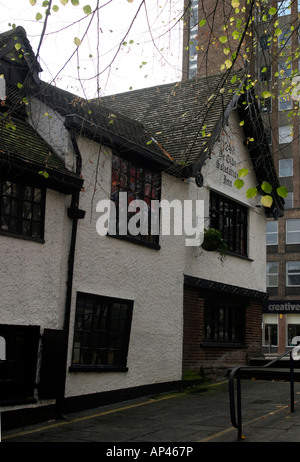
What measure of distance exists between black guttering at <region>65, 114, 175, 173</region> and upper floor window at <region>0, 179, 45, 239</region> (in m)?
1.57

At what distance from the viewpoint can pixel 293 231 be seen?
42281 millimetres

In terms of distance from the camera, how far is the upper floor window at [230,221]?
1555 cm

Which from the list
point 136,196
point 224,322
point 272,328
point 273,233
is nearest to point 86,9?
point 136,196

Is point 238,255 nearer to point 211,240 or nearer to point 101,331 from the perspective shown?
point 211,240

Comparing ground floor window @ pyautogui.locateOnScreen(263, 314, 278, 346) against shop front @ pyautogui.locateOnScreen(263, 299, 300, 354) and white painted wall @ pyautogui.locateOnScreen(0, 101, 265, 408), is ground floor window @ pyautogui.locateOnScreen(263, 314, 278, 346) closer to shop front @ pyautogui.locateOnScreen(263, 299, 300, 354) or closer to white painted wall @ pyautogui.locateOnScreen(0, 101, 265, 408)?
shop front @ pyautogui.locateOnScreen(263, 299, 300, 354)

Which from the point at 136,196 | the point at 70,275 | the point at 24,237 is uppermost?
the point at 136,196

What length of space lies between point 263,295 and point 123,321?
6901 mm

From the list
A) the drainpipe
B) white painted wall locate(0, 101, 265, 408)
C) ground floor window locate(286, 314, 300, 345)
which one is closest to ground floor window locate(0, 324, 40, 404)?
white painted wall locate(0, 101, 265, 408)

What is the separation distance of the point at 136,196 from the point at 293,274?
1242 inches

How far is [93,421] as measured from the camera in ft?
32.1

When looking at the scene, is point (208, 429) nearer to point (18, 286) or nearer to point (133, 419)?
point (133, 419)

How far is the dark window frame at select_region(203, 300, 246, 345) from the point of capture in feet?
49.5
